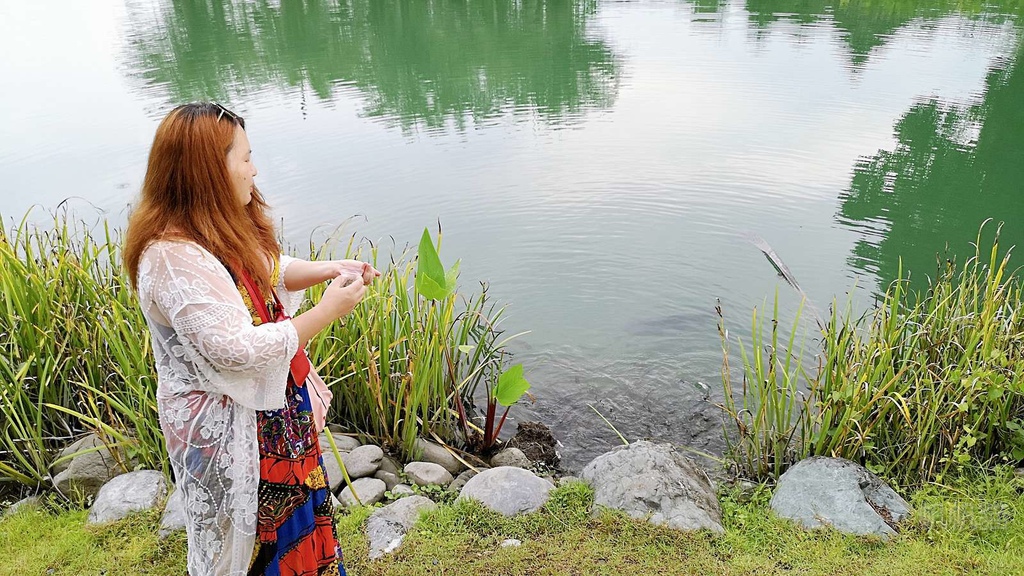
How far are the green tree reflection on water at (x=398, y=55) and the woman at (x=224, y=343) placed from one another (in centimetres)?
794

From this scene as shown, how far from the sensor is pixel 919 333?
2.82 metres

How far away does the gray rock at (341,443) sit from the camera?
9.89ft

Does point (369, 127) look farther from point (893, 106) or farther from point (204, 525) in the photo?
point (204, 525)

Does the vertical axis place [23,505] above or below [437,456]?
above

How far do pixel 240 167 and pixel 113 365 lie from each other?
5.96ft

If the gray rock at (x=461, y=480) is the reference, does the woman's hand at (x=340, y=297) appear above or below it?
above

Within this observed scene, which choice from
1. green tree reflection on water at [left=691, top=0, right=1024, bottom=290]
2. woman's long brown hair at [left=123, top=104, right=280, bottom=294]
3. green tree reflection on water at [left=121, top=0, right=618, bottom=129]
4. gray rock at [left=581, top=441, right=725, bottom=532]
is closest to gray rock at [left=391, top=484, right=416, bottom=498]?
gray rock at [left=581, top=441, right=725, bottom=532]

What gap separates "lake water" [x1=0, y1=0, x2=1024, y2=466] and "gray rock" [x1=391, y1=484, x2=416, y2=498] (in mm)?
1007

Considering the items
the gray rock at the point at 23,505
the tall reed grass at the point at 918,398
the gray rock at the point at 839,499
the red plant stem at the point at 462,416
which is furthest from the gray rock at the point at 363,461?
the gray rock at the point at 839,499

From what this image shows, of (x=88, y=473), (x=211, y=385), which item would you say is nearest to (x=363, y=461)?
(x=88, y=473)

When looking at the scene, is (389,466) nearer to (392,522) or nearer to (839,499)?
(392,522)

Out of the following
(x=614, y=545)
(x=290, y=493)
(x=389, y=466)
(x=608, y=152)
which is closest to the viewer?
(x=290, y=493)

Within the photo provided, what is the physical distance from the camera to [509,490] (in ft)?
8.71

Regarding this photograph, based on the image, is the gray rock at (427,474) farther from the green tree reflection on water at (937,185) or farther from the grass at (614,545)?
the green tree reflection on water at (937,185)
